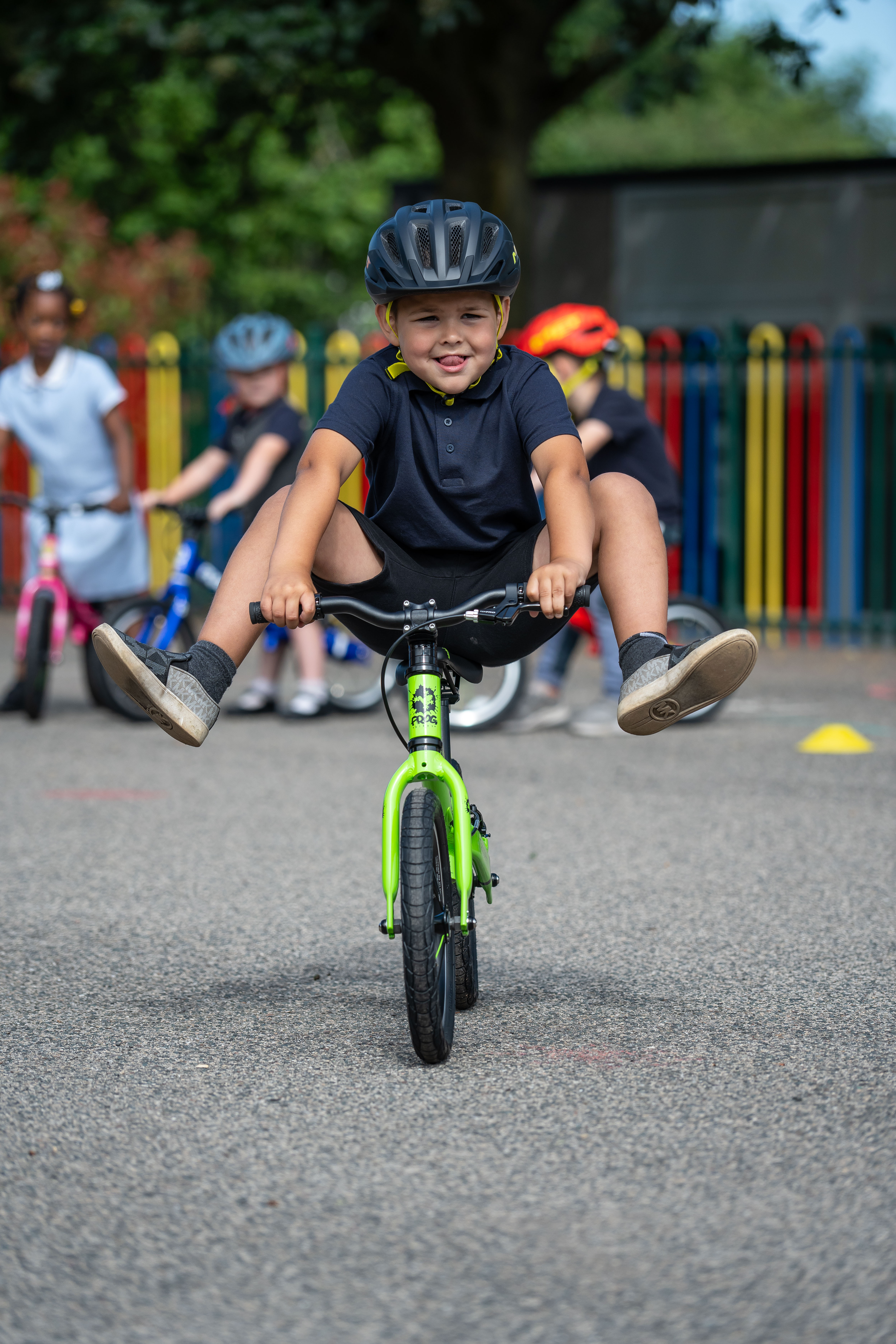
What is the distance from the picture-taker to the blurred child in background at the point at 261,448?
27.0 ft

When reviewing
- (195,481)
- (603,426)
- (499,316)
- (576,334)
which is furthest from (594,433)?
(499,316)

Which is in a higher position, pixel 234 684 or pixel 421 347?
pixel 421 347

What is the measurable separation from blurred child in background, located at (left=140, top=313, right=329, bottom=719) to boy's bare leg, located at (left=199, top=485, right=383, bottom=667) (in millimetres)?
4489

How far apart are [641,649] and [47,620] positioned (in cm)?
515

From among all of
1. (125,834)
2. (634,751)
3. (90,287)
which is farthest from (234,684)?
(90,287)

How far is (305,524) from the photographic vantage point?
10.9 feet

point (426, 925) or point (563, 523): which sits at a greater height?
point (563, 523)

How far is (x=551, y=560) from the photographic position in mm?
3342

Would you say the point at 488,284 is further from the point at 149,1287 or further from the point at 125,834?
the point at 125,834

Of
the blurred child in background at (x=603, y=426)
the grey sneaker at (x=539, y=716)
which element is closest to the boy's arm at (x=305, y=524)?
the blurred child in background at (x=603, y=426)

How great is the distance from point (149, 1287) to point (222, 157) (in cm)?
1897

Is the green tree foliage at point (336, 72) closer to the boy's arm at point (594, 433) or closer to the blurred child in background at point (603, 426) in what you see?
the blurred child in background at point (603, 426)

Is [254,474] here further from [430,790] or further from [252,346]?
[430,790]

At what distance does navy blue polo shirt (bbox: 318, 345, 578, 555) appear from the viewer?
3586 mm
